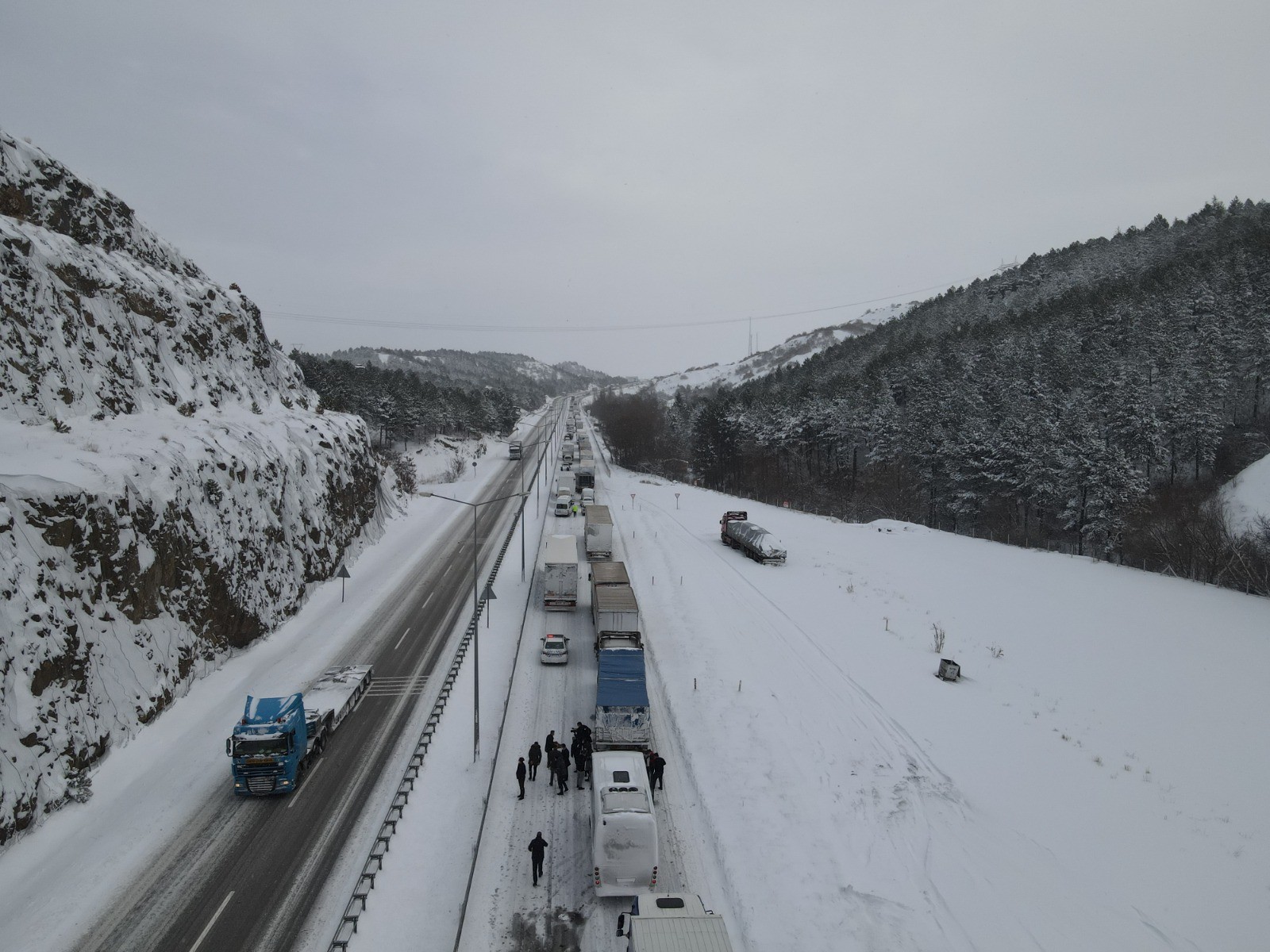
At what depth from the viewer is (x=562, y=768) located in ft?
58.1

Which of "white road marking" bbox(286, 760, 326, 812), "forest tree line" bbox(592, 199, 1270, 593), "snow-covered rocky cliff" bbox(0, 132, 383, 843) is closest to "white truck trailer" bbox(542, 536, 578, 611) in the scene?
"snow-covered rocky cliff" bbox(0, 132, 383, 843)

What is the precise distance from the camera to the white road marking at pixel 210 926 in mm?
12391

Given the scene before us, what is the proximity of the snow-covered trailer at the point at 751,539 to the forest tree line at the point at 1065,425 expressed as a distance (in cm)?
2321

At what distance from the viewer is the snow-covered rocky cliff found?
17.0 meters

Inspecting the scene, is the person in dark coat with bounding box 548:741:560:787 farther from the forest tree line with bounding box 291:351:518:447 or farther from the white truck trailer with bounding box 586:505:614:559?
the forest tree line with bounding box 291:351:518:447

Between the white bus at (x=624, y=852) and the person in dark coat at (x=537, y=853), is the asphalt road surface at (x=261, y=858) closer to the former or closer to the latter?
the person in dark coat at (x=537, y=853)

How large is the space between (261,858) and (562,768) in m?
7.75

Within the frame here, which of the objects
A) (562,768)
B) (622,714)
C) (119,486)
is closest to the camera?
(562,768)

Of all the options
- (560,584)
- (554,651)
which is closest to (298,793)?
(554,651)

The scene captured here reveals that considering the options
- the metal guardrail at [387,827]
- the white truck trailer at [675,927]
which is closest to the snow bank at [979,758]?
the white truck trailer at [675,927]

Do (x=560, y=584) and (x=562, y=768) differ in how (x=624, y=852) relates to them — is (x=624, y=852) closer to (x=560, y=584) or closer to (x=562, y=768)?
(x=562, y=768)

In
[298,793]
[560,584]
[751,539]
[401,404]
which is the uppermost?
[401,404]

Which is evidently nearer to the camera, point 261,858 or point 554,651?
point 261,858

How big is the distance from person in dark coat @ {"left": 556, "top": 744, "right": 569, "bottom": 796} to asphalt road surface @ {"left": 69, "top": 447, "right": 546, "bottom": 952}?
17.6 feet
